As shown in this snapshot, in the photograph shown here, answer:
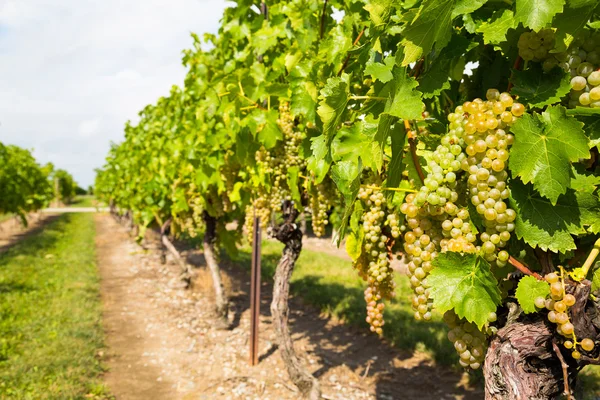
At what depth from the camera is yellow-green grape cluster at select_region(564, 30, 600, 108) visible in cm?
139

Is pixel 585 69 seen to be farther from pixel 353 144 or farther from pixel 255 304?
pixel 255 304

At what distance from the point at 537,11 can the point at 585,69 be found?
12.3 inches

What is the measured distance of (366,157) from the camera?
192 centimetres

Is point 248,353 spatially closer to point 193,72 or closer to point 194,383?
point 194,383

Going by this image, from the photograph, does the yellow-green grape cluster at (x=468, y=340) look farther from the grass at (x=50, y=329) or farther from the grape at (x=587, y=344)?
the grass at (x=50, y=329)

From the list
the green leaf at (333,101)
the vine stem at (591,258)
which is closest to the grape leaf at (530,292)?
the vine stem at (591,258)

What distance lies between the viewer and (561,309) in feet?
4.60

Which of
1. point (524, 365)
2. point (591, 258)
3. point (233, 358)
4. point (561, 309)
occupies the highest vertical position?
point (591, 258)

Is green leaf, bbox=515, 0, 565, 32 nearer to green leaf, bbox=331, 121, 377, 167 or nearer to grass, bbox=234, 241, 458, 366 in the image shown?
green leaf, bbox=331, 121, 377, 167

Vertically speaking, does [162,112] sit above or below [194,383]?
above

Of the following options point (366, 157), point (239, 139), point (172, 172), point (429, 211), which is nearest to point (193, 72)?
point (172, 172)

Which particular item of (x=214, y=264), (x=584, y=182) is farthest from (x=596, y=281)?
(x=214, y=264)

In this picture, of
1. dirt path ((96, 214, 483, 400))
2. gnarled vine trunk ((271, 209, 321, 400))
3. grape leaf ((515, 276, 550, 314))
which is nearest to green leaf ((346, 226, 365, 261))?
grape leaf ((515, 276, 550, 314))

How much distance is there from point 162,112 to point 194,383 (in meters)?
6.54
